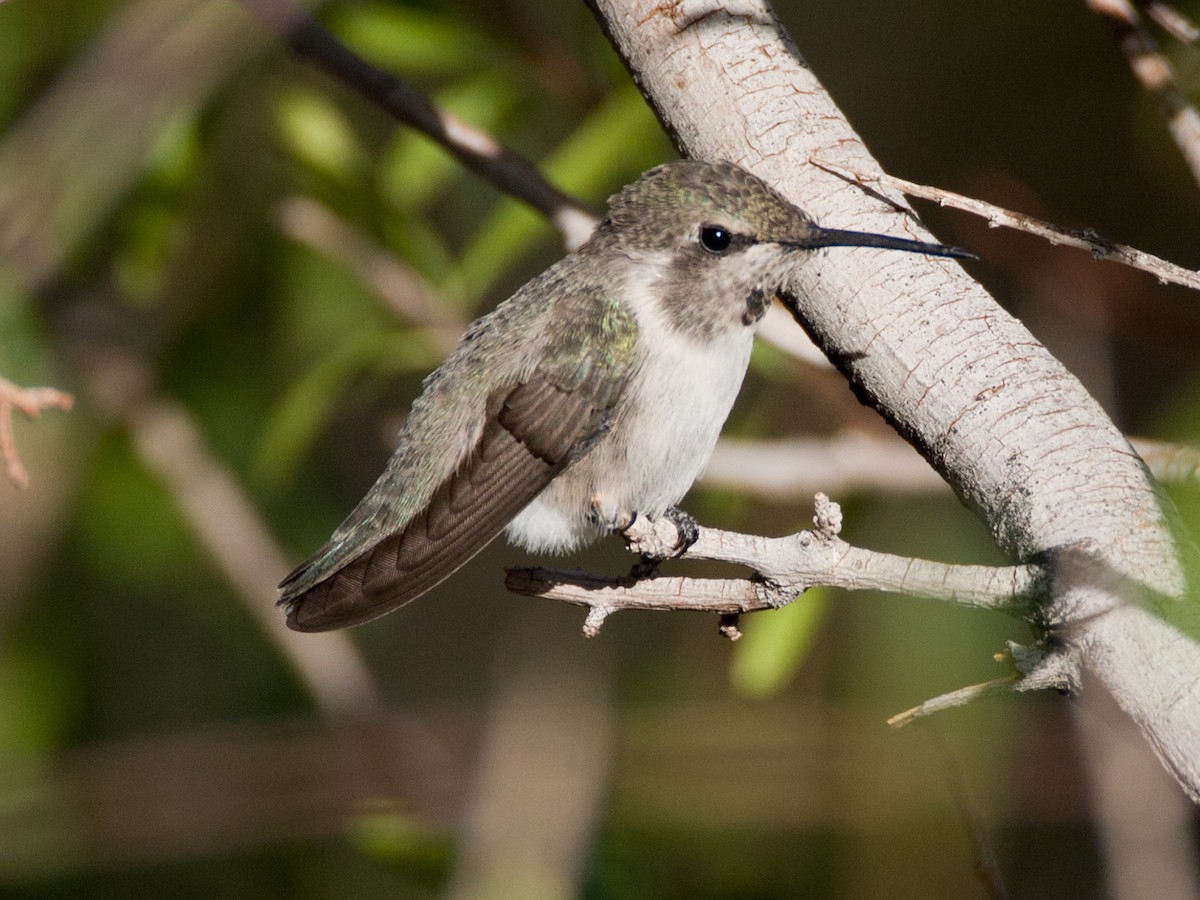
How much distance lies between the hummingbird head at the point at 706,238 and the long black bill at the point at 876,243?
0.11 m

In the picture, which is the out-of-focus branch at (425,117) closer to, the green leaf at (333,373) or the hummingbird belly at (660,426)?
the hummingbird belly at (660,426)

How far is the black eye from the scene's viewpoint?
2.32 meters

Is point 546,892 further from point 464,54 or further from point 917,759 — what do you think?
point 464,54

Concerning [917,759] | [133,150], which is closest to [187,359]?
[133,150]

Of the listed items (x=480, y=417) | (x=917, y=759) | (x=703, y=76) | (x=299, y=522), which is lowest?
(x=917, y=759)

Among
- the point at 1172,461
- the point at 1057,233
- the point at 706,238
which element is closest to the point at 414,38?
the point at 706,238

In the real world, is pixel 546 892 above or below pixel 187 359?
below

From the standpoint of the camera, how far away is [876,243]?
184 centimetres

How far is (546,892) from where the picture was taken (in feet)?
9.38

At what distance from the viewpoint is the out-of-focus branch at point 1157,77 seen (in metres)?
2.21

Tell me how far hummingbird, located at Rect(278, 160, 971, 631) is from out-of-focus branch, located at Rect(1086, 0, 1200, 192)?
746 millimetres

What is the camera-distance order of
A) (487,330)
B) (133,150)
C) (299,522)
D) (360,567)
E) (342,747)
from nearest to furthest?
(360,567)
(487,330)
(133,150)
(342,747)
(299,522)

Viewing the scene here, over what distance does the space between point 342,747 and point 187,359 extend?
1.39m

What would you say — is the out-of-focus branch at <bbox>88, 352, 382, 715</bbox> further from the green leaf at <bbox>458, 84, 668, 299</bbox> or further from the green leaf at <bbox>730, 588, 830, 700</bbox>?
the green leaf at <bbox>730, 588, 830, 700</bbox>
